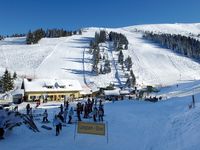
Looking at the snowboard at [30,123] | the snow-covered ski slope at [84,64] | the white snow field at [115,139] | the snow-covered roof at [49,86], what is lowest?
the white snow field at [115,139]

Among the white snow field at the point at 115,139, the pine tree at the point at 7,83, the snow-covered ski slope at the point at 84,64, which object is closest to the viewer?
the white snow field at the point at 115,139

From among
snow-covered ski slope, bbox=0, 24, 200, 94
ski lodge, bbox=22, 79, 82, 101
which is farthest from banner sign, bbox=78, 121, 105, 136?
snow-covered ski slope, bbox=0, 24, 200, 94

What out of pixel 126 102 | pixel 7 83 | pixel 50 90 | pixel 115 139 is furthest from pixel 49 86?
pixel 115 139

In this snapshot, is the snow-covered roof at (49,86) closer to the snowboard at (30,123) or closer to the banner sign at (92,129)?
the snowboard at (30,123)

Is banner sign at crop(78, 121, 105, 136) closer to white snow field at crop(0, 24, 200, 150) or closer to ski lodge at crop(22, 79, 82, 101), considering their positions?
white snow field at crop(0, 24, 200, 150)

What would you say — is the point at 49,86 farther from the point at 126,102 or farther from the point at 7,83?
the point at 126,102

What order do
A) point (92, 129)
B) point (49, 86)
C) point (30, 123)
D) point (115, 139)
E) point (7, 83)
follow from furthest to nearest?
point (7, 83) < point (49, 86) < point (30, 123) < point (115, 139) < point (92, 129)

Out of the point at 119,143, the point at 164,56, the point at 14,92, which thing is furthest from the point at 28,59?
the point at 119,143

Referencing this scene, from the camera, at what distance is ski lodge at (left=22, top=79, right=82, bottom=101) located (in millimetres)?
68125

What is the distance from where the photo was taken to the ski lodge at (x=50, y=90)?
6812 centimetres

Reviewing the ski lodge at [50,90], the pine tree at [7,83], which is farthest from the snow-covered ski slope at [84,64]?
the pine tree at [7,83]

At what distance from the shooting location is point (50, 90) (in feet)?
233

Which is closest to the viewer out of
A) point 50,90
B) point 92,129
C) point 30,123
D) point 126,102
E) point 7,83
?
point 92,129

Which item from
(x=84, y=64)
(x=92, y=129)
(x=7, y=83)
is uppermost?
(x=84, y=64)
